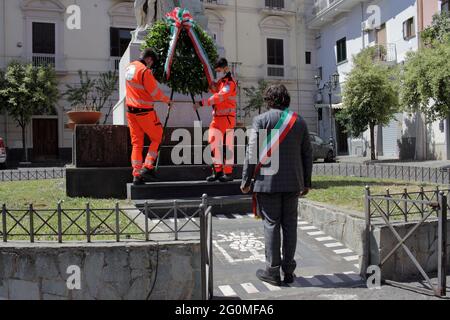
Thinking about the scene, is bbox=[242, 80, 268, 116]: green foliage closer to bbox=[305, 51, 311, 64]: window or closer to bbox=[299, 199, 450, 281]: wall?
bbox=[305, 51, 311, 64]: window

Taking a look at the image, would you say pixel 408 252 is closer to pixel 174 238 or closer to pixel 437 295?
pixel 437 295

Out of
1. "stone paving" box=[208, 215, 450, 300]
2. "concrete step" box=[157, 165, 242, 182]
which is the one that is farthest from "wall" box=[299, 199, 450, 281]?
"concrete step" box=[157, 165, 242, 182]

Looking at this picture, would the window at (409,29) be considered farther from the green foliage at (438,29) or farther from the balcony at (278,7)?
the balcony at (278,7)

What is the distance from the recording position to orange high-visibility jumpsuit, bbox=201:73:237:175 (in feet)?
25.8

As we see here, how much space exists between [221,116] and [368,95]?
1543 cm

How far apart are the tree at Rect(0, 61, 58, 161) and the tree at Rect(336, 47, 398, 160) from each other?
1517cm

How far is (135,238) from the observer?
4.61 m

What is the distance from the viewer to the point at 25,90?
79.1ft

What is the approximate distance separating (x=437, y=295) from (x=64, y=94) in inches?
1001

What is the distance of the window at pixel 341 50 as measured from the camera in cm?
2999

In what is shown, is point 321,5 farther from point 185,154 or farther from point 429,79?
point 185,154

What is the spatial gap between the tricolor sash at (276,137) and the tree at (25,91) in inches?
872

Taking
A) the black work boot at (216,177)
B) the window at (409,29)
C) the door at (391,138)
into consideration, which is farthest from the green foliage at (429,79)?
the black work boot at (216,177)

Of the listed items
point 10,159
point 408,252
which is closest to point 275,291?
point 408,252
